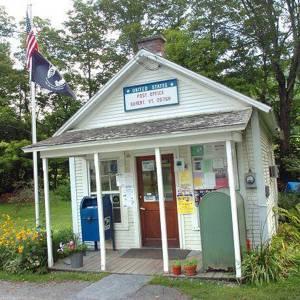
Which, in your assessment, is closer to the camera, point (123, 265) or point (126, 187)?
point (123, 265)

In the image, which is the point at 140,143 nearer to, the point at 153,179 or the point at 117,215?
the point at 153,179

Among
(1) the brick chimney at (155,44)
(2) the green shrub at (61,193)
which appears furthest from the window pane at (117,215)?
(2) the green shrub at (61,193)

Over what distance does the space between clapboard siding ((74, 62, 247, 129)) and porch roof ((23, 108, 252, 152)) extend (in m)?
0.35

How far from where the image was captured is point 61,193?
24953 mm

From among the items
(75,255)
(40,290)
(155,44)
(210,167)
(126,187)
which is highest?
(155,44)

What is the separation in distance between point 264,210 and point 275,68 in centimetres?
1224

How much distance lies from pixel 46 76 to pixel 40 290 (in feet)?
18.3

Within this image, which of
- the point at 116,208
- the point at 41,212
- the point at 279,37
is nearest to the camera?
the point at 116,208

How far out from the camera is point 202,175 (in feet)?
29.9

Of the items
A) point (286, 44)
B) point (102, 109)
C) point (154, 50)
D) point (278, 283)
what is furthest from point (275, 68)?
point (278, 283)

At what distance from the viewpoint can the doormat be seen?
28.7ft

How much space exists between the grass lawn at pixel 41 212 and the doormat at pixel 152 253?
645 centimetres

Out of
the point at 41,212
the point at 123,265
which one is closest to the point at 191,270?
the point at 123,265

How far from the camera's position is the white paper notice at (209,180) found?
9000 millimetres
